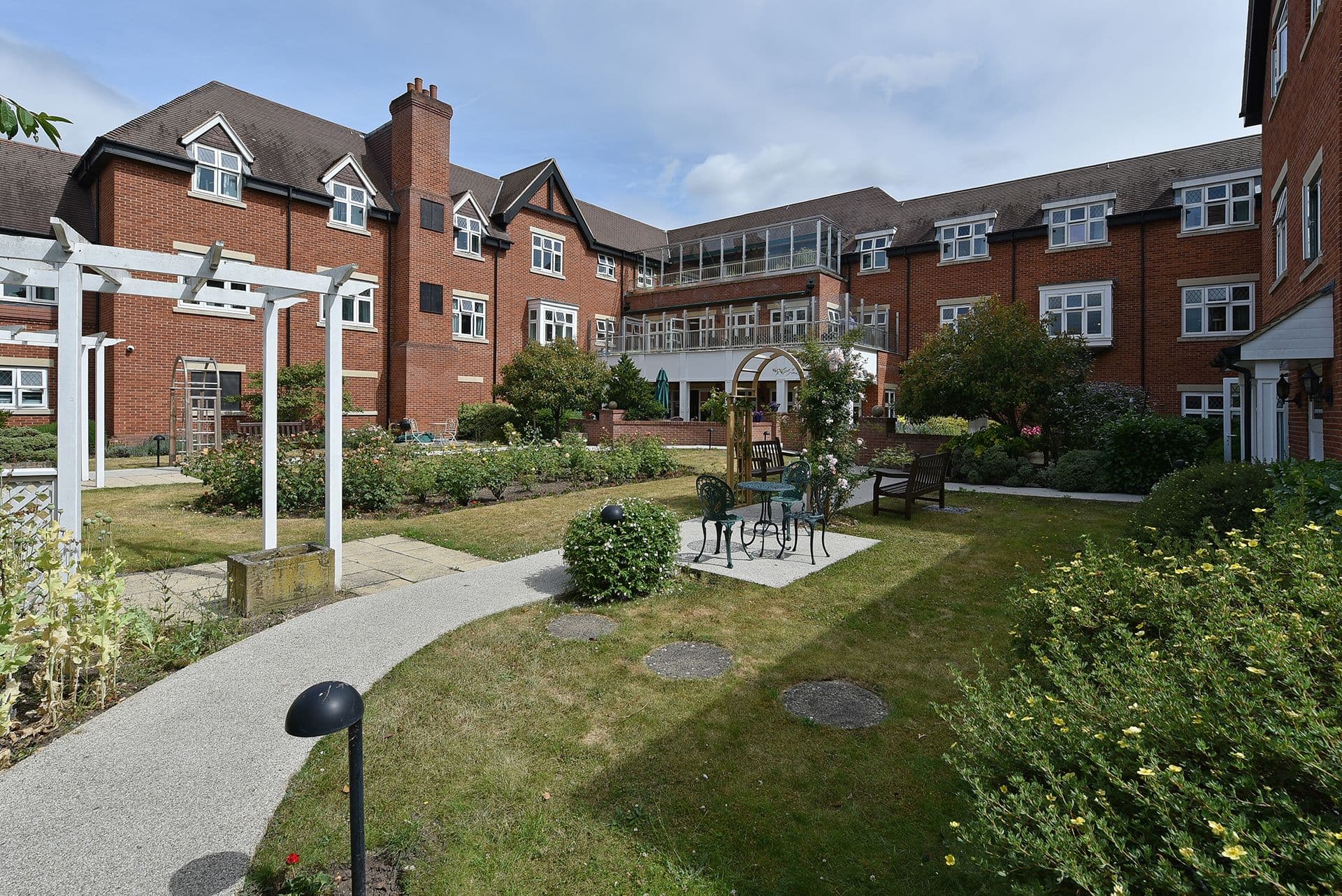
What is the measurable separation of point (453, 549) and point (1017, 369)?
14.7 meters

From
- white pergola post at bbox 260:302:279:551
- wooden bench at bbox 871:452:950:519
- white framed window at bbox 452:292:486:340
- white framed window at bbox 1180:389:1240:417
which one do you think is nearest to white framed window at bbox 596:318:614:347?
white framed window at bbox 452:292:486:340

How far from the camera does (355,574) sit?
23.7 ft

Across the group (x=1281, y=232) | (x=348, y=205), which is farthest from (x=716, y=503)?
(x=348, y=205)

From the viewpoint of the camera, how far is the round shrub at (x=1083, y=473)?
1434 cm

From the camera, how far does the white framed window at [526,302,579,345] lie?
3077 centimetres

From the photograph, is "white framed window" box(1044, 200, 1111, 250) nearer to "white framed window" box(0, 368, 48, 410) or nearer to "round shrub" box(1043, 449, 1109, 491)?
"round shrub" box(1043, 449, 1109, 491)

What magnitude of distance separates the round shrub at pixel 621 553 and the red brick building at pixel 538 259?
16.9m

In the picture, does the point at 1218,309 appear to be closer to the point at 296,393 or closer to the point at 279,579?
the point at 279,579

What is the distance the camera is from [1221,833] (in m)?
1.53

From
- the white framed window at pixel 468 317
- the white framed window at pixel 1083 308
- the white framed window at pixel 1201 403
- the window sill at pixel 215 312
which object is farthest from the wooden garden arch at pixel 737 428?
the white framed window at pixel 1201 403

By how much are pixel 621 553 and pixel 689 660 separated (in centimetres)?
171

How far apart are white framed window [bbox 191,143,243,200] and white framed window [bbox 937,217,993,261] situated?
2595 cm

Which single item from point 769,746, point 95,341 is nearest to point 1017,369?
point 769,746

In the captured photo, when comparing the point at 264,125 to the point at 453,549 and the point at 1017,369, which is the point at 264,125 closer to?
the point at 453,549
